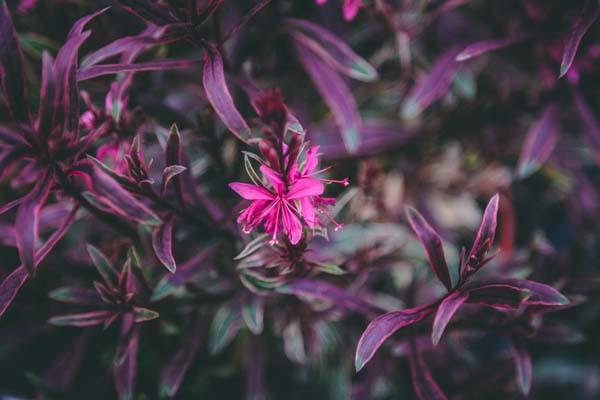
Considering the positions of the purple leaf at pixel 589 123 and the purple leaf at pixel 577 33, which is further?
the purple leaf at pixel 589 123

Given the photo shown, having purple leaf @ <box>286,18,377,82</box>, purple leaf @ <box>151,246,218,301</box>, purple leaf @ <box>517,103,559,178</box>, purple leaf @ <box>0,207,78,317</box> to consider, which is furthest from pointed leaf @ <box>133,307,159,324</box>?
purple leaf @ <box>517,103,559,178</box>

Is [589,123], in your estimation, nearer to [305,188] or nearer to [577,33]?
[577,33]

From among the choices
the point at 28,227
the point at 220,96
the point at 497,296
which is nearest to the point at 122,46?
the point at 220,96

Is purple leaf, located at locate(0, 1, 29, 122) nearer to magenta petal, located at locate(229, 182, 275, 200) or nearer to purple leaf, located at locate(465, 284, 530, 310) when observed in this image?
magenta petal, located at locate(229, 182, 275, 200)

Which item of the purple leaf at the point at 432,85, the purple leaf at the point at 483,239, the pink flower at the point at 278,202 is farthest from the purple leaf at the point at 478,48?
the pink flower at the point at 278,202

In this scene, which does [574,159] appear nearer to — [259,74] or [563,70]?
[563,70]

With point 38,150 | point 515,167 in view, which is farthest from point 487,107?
point 38,150

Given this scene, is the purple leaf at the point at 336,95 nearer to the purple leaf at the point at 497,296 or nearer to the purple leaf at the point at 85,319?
the purple leaf at the point at 497,296
